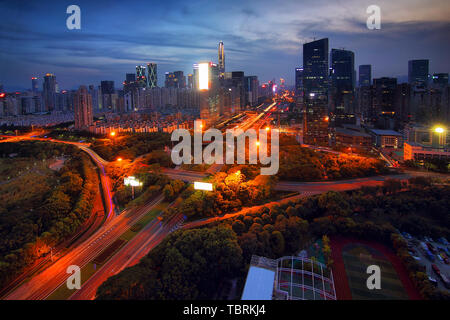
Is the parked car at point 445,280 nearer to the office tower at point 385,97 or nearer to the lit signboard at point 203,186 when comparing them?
the lit signboard at point 203,186

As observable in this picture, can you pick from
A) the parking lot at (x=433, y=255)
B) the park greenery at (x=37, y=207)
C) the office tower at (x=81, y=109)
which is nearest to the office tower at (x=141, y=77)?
the office tower at (x=81, y=109)

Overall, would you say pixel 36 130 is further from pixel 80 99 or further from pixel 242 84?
pixel 242 84

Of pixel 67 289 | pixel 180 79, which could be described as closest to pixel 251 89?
pixel 180 79

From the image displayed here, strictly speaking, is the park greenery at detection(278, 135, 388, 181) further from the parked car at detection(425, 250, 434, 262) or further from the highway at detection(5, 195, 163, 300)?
the highway at detection(5, 195, 163, 300)
